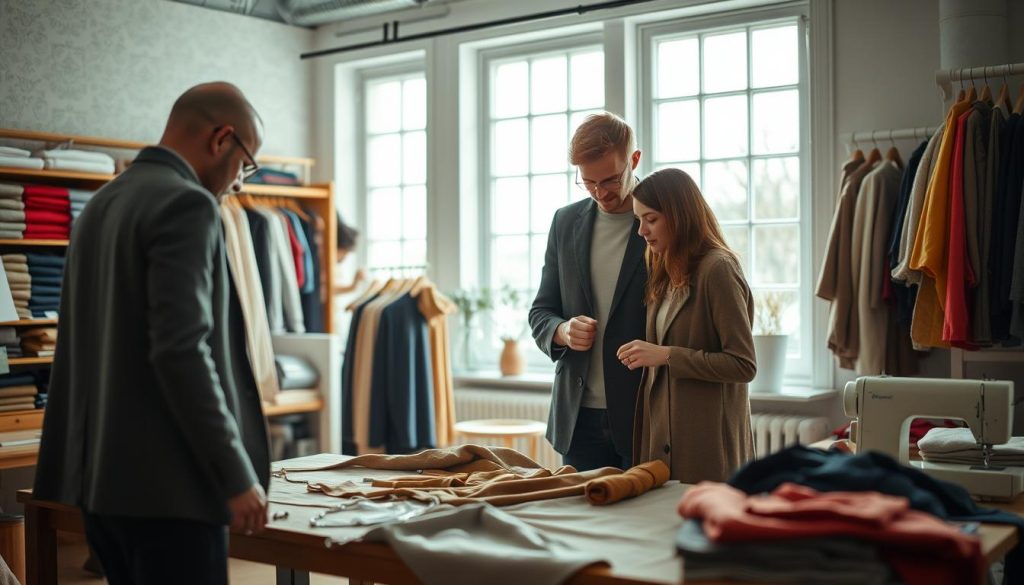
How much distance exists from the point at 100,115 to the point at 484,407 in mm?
2506

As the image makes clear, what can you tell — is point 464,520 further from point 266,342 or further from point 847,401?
point 266,342

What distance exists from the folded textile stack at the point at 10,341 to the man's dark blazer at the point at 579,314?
275cm

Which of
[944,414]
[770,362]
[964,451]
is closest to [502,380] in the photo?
[770,362]

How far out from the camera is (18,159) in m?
4.68

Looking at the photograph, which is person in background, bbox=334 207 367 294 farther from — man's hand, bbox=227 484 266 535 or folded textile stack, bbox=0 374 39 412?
man's hand, bbox=227 484 266 535

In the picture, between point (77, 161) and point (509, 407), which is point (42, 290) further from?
point (509, 407)

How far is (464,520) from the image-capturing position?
6.75 feet

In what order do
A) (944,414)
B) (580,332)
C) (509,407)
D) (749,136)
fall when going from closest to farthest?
(944,414), (580,332), (749,136), (509,407)

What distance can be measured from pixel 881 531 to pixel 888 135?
10.2 ft

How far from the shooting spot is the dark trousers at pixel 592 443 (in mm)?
2914

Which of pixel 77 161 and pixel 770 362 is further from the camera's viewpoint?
pixel 77 161

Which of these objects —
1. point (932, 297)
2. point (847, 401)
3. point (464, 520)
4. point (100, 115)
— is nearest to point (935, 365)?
point (932, 297)

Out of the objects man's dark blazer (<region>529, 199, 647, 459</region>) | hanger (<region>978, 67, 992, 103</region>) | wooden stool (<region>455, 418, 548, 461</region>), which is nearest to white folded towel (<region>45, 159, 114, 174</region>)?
wooden stool (<region>455, 418, 548, 461</region>)

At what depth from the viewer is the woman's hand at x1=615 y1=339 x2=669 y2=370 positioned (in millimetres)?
2654
